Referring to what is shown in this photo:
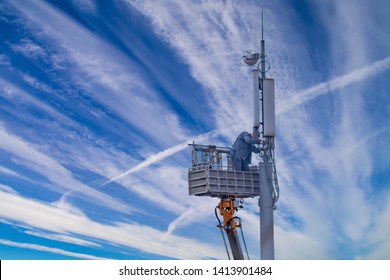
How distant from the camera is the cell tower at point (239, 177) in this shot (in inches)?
2292

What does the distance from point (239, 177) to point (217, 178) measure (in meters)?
2.58

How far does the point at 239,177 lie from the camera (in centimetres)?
5938

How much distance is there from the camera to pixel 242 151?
6012cm

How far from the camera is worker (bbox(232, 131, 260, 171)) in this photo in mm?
59875

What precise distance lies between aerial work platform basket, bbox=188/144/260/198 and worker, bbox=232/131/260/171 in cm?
66

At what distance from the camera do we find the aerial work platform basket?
2292 inches

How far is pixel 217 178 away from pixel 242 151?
4.31 meters

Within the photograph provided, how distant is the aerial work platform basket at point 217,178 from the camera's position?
191 feet

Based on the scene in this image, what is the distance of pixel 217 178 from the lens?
58.4 m

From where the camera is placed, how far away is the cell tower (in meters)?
58.2

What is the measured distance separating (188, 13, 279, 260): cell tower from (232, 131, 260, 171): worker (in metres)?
0.59

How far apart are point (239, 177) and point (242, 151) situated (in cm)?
289
